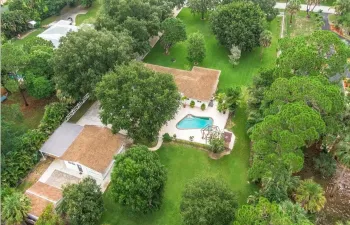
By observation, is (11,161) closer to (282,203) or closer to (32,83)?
(32,83)

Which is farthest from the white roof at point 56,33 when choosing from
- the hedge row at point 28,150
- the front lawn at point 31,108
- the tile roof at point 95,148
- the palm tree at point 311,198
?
the palm tree at point 311,198

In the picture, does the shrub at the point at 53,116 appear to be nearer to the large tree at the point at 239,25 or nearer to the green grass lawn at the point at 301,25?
the large tree at the point at 239,25

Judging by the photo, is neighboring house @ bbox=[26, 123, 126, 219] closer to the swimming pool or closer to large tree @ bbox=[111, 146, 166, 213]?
large tree @ bbox=[111, 146, 166, 213]

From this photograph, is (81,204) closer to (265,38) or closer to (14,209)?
(14,209)

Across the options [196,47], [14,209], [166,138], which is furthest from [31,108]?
[196,47]

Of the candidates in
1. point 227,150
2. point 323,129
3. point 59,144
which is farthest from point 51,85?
point 323,129

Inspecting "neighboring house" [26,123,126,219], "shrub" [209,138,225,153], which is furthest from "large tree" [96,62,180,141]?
"shrub" [209,138,225,153]
